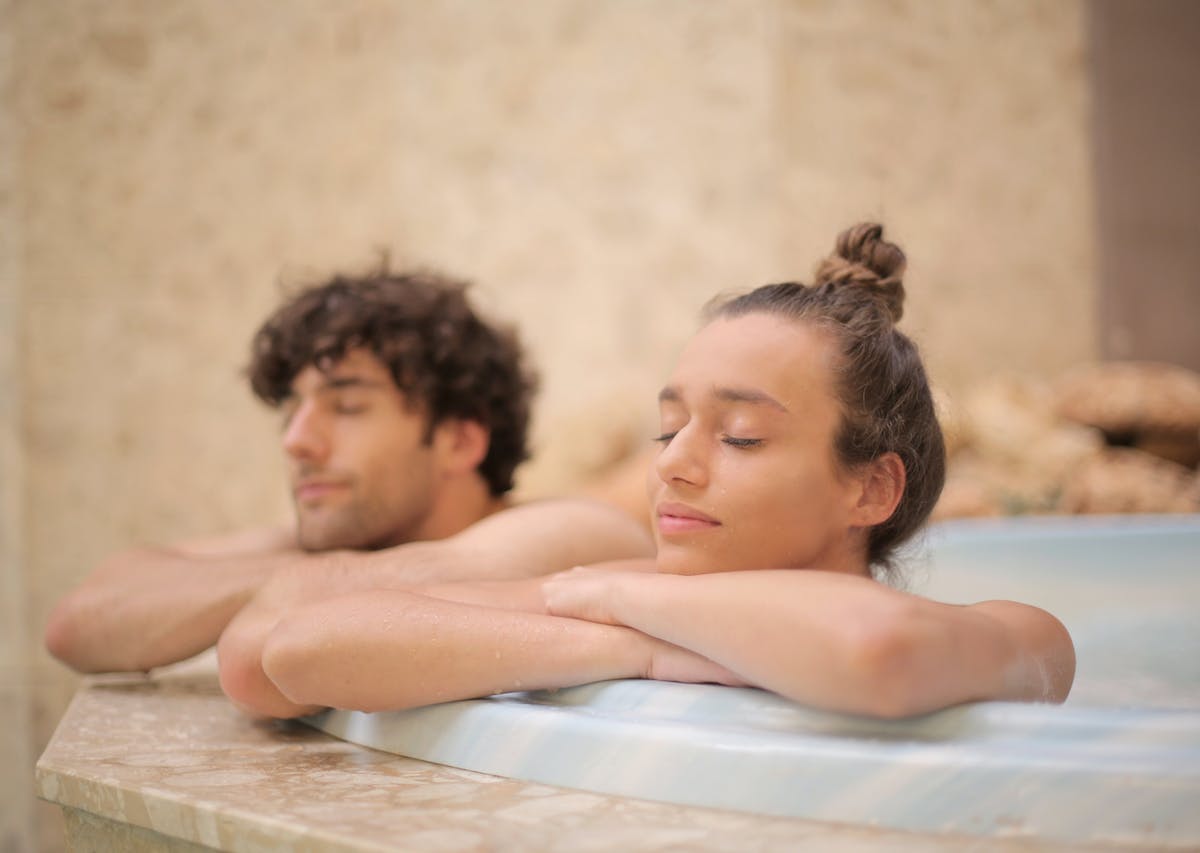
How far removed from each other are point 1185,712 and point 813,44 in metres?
4.23

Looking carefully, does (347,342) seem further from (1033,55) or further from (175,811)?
(1033,55)

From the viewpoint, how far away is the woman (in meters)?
0.98

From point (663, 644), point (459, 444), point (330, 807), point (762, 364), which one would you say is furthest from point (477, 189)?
point (330, 807)

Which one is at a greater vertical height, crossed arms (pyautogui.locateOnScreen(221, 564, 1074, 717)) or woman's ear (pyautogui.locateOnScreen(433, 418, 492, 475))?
woman's ear (pyautogui.locateOnScreen(433, 418, 492, 475))

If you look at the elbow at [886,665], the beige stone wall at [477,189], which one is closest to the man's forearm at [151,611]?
the elbow at [886,665]

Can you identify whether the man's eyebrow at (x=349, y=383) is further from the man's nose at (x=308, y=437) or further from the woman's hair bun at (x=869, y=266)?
the woman's hair bun at (x=869, y=266)

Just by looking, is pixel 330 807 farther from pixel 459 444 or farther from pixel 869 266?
pixel 459 444

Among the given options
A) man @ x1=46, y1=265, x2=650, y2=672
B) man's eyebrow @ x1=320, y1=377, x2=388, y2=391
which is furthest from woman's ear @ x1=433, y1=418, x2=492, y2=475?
man's eyebrow @ x1=320, y1=377, x2=388, y2=391

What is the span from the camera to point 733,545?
107cm

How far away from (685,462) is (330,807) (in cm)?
43

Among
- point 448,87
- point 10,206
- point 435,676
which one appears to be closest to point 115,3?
point 10,206

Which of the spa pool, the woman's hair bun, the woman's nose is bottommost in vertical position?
the spa pool

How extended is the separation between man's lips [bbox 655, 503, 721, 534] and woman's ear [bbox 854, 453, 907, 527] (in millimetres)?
152

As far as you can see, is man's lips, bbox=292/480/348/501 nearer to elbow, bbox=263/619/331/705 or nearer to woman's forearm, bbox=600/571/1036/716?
elbow, bbox=263/619/331/705
